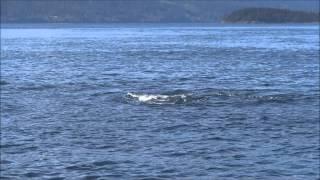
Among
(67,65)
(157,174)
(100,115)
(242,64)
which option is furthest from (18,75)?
(157,174)

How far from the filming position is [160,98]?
3628cm

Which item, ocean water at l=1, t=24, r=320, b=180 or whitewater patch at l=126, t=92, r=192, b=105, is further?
whitewater patch at l=126, t=92, r=192, b=105

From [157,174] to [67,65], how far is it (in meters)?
41.5

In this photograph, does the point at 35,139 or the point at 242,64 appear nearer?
the point at 35,139

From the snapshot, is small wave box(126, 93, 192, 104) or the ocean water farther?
small wave box(126, 93, 192, 104)

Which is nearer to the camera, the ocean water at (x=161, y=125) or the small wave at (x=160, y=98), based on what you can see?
the ocean water at (x=161, y=125)

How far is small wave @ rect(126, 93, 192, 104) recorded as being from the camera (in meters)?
35.3

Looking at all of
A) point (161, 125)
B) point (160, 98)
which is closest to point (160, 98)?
point (160, 98)

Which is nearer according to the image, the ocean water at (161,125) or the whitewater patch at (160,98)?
the ocean water at (161,125)

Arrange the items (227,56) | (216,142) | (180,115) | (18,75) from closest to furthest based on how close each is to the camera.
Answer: (216,142) → (180,115) → (18,75) → (227,56)

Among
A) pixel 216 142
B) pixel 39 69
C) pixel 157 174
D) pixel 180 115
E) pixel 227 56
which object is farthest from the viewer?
pixel 227 56

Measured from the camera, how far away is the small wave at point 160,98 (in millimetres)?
35281

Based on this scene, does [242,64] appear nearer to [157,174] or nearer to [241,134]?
[241,134]

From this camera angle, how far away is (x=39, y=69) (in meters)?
57.4
